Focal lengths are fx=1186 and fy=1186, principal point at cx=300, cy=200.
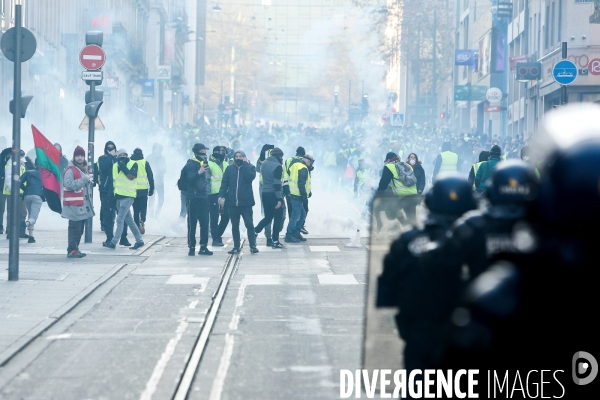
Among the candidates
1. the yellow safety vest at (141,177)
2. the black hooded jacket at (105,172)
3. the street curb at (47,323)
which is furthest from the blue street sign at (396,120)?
the street curb at (47,323)

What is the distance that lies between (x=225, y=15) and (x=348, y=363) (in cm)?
12693

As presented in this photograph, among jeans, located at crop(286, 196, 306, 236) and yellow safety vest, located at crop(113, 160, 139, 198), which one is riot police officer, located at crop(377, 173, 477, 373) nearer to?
yellow safety vest, located at crop(113, 160, 139, 198)

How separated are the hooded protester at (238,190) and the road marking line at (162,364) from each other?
7334 mm

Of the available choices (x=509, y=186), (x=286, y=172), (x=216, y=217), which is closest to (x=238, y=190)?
(x=216, y=217)

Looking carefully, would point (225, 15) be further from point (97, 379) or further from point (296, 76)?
point (97, 379)

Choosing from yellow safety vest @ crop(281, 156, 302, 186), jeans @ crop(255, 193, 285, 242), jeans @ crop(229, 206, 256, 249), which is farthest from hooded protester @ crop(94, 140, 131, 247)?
yellow safety vest @ crop(281, 156, 302, 186)

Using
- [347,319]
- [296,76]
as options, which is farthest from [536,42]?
[296,76]

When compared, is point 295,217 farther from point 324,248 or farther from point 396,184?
point 396,184

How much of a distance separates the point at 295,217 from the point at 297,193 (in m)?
0.41

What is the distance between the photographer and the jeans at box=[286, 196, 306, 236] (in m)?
20.3

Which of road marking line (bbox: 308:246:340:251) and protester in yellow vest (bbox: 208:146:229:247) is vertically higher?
protester in yellow vest (bbox: 208:146:229:247)

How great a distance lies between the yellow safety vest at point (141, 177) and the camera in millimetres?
18875

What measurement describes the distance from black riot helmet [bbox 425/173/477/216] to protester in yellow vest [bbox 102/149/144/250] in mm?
14174

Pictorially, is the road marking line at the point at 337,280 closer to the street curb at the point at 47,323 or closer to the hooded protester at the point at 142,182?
the street curb at the point at 47,323
